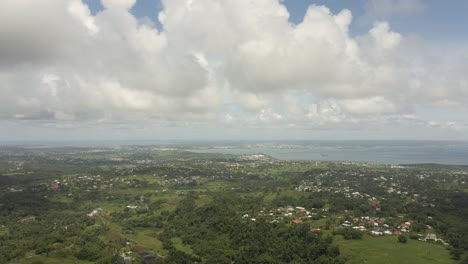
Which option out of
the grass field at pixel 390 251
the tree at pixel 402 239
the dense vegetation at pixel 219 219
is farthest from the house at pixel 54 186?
the tree at pixel 402 239

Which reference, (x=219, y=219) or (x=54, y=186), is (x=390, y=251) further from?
(x=54, y=186)

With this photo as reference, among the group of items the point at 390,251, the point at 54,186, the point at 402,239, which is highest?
the point at 402,239

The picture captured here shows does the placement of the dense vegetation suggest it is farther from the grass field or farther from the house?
the grass field

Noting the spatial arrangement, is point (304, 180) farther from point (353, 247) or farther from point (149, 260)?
point (149, 260)

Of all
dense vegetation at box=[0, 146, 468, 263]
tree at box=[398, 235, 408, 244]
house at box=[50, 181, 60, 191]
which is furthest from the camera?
house at box=[50, 181, 60, 191]

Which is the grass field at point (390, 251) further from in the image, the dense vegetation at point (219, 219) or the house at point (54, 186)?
the house at point (54, 186)

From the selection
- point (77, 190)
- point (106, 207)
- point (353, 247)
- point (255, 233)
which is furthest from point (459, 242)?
point (77, 190)

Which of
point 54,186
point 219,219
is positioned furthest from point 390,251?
point 54,186

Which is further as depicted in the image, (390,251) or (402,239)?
(402,239)

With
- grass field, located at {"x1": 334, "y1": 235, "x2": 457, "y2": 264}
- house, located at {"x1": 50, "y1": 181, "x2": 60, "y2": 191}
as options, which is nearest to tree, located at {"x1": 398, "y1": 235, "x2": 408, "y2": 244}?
grass field, located at {"x1": 334, "y1": 235, "x2": 457, "y2": 264}
